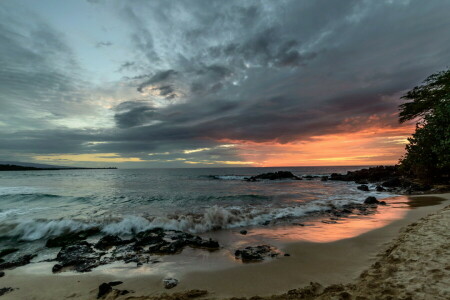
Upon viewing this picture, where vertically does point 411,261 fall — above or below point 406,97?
below

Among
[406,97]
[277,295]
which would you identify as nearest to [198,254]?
[277,295]

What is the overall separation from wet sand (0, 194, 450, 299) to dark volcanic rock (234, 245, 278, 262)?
0.99ft

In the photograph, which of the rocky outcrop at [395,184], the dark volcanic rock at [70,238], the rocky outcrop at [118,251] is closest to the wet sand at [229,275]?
the rocky outcrop at [118,251]

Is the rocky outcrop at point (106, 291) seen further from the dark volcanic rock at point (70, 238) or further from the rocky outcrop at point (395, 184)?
the rocky outcrop at point (395, 184)

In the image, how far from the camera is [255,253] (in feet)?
20.0

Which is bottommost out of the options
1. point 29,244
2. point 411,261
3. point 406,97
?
point 29,244

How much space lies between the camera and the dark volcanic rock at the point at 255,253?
19.1 feet

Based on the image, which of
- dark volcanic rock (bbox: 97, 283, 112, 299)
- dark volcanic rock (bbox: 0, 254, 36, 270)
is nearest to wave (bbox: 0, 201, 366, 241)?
dark volcanic rock (bbox: 0, 254, 36, 270)

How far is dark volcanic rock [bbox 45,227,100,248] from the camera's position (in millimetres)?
8070

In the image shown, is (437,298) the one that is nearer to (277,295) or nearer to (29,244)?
(277,295)

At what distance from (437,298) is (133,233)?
988cm

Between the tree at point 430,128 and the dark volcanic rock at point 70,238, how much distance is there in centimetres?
2162

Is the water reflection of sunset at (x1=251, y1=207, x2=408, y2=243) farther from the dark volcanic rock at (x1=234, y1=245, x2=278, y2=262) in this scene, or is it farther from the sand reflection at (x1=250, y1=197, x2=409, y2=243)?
the dark volcanic rock at (x1=234, y1=245, x2=278, y2=262)

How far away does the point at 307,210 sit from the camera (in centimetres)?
1307
